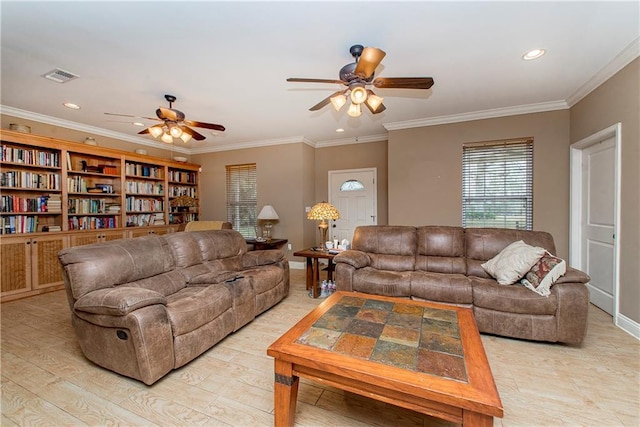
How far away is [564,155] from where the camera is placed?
11.9ft

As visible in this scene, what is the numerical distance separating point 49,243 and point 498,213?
665 centimetres

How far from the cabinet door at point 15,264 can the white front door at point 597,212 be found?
7.04 m

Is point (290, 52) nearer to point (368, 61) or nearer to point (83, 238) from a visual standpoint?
point (368, 61)

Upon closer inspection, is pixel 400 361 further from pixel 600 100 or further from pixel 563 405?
pixel 600 100

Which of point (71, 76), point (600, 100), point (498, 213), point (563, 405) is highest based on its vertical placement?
point (71, 76)

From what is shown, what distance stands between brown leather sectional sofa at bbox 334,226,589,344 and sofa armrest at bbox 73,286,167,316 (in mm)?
1900

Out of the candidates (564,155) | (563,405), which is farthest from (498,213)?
(563,405)

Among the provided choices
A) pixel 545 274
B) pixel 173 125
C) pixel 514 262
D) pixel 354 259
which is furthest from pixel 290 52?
pixel 545 274

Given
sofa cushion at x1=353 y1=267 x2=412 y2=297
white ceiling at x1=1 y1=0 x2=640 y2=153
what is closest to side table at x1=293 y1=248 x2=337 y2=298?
sofa cushion at x1=353 y1=267 x2=412 y2=297

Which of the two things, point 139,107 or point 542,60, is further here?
point 139,107

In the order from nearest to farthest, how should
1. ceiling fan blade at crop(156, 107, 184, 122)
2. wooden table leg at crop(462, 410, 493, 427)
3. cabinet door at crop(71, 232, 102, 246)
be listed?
wooden table leg at crop(462, 410, 493, 427) → ceiling fan blade at crop(156, 107, 184, 122) → cabinet door at crop(71, 232, 102, 246)

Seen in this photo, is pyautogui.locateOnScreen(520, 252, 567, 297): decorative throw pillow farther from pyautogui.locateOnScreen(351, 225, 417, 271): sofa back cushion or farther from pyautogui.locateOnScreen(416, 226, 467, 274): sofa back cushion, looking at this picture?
pyautogui.locateOnScreen(351, 225, 417, 271): sofa back cushion

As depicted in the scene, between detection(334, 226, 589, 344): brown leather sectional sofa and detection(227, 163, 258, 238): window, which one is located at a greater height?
detection(227, 163, 258, 238): window

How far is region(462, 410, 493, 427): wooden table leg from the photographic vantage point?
103 centimetres
